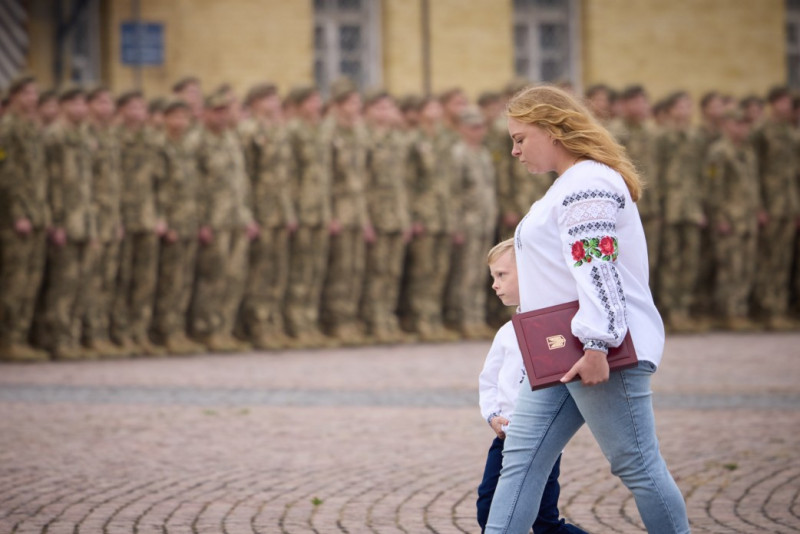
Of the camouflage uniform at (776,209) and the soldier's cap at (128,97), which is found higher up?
the soldier's cap at (128,97)

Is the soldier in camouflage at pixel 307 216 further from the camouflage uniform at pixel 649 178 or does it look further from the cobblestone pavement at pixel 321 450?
the camouflage uniform at pixel 649 178

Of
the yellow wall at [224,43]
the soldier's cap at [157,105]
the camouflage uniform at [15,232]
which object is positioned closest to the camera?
the camouflage uniform at [15,232]

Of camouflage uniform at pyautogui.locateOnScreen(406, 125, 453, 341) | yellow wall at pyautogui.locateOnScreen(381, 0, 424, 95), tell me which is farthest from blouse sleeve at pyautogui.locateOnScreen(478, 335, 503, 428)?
yellow wall at pyautogui.locateOnScreen(381, 0, 424, 95)

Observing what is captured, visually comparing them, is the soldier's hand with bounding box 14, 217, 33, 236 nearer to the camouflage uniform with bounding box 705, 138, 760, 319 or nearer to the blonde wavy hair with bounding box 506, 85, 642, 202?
the camouflage uniform with bounding box 705, 138, 760, 319

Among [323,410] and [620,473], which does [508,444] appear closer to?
[620,473]

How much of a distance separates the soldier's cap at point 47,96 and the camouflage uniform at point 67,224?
10.7 inches

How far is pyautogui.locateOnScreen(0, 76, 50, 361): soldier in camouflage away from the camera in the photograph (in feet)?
45.5

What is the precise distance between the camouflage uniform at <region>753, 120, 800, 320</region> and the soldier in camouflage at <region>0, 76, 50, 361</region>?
8731 millimetres

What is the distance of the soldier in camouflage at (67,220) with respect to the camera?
1413cm

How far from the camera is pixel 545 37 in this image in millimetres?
24766

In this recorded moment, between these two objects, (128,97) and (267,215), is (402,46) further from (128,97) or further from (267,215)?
(128,97)

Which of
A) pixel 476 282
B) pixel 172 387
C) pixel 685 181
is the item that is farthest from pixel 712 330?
pixel 172 387

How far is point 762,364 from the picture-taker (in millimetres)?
13227

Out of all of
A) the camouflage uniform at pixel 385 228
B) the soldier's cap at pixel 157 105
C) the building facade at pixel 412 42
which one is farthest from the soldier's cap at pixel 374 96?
the building facade at pixel 412 42
